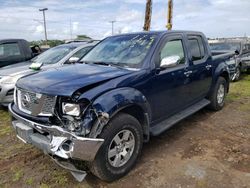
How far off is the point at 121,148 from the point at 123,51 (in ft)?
5.39

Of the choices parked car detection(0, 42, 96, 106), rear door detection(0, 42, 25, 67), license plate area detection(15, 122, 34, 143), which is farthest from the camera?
rear door detection(0, 42, 25, 67)

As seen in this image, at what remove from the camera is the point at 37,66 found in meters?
5.48

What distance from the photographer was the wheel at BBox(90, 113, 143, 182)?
10.4ft

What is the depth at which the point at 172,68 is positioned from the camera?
442 centimetres

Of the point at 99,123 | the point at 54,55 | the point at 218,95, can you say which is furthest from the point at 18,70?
the point at 218,95

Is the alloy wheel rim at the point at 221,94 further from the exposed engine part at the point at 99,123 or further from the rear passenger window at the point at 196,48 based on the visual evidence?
the exposed engine part at the point at 99,123

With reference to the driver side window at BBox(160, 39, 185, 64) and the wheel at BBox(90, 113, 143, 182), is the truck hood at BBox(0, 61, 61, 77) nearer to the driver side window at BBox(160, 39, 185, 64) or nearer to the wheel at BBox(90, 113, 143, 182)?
the driver side window at BBox(160, 39, 185, 64)

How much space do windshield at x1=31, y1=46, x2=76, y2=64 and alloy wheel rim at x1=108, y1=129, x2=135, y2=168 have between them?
416 cm

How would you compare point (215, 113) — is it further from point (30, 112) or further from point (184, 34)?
point (30, 112)

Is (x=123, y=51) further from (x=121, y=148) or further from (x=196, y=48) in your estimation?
(x=196, y=48)

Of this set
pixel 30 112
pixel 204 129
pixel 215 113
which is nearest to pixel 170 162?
pixel 204 129

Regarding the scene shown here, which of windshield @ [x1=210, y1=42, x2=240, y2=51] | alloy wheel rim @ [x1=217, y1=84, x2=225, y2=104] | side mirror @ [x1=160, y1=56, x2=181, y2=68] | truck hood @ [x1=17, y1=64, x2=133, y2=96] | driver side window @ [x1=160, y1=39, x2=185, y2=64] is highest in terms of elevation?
driver side window @ [x1=160, y1=39, x2=185, y2=64]

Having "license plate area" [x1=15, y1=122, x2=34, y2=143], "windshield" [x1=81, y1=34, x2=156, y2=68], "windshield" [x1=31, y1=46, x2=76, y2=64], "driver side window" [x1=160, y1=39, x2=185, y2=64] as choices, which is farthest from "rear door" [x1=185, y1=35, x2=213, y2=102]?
"windshield" [x1=31, y1=46, x2=76, y2=64]

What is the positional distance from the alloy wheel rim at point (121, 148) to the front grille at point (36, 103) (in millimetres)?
865
